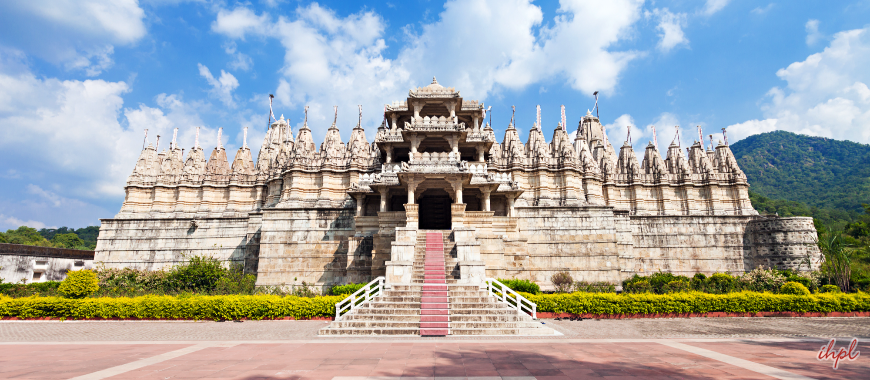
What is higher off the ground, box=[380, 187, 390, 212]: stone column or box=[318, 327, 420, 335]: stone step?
box=[380, 187, 390, 212]: stone column

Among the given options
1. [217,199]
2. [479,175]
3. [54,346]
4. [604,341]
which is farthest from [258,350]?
[217,199]

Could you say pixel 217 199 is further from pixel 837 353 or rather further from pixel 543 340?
pixel 837 353

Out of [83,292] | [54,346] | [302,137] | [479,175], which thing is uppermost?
[302,137]

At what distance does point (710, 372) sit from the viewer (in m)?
7.71

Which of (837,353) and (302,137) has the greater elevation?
(302,137)

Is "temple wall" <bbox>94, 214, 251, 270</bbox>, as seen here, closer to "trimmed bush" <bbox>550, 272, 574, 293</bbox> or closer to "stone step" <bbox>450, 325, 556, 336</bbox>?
"trimmed bush" <bbox>550, 272, 574, 293</bbox>

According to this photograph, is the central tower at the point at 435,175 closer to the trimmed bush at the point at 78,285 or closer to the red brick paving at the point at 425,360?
the red brick paving at the point at 425,360

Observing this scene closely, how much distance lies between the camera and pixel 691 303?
17.2 metres

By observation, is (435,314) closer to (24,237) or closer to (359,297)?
(359,297)

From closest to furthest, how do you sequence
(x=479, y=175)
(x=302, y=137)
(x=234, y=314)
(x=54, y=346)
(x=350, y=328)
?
(x=54, y=346) < (x=350, y=328) < (x=234, y=314) < (x=479, y=175) < (x=302, y=137)

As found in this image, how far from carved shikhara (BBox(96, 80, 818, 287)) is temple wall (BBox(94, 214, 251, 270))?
111 mm

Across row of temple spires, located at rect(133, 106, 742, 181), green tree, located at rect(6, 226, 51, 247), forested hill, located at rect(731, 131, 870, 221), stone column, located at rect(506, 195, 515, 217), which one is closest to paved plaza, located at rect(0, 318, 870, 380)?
stone column, located at rect(506, 195, 515, 217)

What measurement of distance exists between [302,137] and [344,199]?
9145 mm

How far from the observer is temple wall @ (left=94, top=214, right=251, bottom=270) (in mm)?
34438
